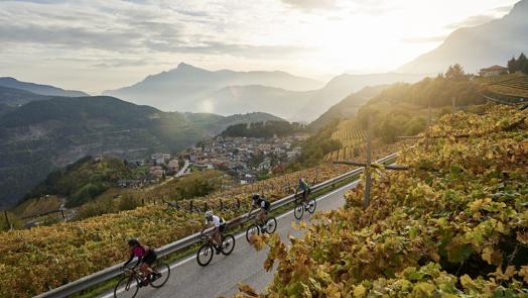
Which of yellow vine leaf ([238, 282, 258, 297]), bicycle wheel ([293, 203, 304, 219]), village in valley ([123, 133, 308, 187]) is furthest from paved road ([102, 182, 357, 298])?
village in valley ([123, 133, 308, 187])

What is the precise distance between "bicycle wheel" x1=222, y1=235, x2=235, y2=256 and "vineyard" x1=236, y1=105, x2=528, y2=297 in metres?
8.13

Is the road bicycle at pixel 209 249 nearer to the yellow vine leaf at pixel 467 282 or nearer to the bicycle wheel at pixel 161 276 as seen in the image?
the bicycle wheel at pixel 161 276

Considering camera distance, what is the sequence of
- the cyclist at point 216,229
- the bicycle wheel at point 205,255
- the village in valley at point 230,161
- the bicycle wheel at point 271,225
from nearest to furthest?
the bicycle wheel at point 205,255 → the cyclist at point 216,229 → the bicycle wheel at point 271,225 → the village in valley at point 230,161

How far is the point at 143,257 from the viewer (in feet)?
37.6

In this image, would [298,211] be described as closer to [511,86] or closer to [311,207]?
[311,207]

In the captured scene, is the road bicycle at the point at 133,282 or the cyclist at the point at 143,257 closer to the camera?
the road bicycle at the point at 133,282

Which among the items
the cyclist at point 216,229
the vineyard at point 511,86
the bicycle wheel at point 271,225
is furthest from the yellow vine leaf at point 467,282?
the vineyard at point 511,86

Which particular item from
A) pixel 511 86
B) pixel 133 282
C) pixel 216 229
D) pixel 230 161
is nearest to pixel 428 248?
pixel 133 282

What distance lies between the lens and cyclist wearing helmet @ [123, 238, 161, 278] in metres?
11.2

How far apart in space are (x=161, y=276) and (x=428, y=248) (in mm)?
9338

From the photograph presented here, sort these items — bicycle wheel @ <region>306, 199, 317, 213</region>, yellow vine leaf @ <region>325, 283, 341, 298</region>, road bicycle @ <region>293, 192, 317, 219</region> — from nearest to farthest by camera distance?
1. yellow vine leaf @ <region>325, 283, 341, 298</region>
2. road bicycle @ <region>293, 192, 317, 219</region>
3. bicycle wheel @ <region>306, 199, 317, 213</region>

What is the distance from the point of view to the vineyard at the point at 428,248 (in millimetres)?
3053

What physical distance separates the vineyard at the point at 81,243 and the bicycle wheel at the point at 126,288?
1.98 m

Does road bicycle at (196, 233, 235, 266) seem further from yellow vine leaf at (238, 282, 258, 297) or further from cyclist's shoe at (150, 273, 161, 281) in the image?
yellow vine leaf at (238, 282, 258, 297)
